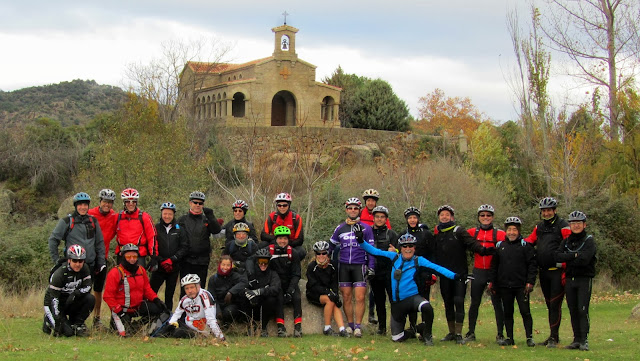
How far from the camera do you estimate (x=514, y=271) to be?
31.9 feet

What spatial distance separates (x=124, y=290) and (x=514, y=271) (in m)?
5.70

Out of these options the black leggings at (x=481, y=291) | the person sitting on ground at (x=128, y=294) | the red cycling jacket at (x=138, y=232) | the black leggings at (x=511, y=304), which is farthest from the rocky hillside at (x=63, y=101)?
the black leggings at (x=511, y=304)

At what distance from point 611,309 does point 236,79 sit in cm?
3104

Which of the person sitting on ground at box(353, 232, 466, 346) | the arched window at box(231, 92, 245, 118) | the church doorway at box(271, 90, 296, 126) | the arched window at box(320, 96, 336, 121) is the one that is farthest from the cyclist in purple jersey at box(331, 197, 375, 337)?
the church doorway at box(271, 90, 296, 126)

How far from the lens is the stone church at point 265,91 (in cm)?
3966

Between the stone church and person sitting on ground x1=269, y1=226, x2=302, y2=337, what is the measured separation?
27.4 m

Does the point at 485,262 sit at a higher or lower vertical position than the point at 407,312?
higher

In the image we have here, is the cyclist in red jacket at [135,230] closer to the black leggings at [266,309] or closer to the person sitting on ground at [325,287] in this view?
the black leggings at [266,309]

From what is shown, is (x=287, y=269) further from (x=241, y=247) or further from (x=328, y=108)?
(x=328, y=108)

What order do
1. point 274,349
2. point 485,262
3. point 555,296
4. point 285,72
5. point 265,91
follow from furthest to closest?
point 285,72 < point 265,91 < point 485,262 < point 555,296 < point 274,349

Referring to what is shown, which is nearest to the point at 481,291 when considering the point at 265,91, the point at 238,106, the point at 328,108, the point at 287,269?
the point at 287,269

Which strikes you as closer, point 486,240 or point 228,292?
point 486,240

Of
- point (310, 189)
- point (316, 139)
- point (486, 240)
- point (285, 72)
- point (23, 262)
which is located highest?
point (285, 72)

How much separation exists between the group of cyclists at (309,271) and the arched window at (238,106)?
31.0 m
